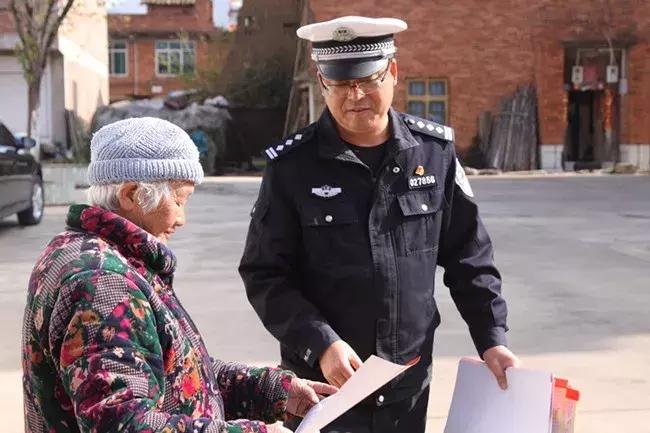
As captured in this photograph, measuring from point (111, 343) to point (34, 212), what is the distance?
39.2ft

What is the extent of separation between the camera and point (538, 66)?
26.8 m

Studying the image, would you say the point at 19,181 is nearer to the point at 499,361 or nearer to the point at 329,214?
the point at 329,214

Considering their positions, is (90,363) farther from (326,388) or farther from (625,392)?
(625,392)

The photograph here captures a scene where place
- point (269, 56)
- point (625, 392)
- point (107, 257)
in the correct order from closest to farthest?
point (107, 257)
point (625, 392)
point (269, 56)

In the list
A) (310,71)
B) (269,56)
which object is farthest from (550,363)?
(269,56)

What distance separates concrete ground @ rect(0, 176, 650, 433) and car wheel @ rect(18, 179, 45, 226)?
0.65 ft

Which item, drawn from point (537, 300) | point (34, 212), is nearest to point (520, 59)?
point (34, 212)

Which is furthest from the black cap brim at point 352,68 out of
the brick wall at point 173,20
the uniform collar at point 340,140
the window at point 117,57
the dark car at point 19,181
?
the window at point 117,57

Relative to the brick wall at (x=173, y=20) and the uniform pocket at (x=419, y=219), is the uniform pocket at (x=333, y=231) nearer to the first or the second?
the uniform pocket at (x=419, y=219)

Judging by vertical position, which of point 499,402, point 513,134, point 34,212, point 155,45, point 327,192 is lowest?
point 34,212

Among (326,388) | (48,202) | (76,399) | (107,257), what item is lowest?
(48,202)

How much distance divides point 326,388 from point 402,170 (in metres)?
0.72

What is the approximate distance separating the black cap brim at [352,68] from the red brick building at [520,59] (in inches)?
936

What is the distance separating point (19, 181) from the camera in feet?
40.8
